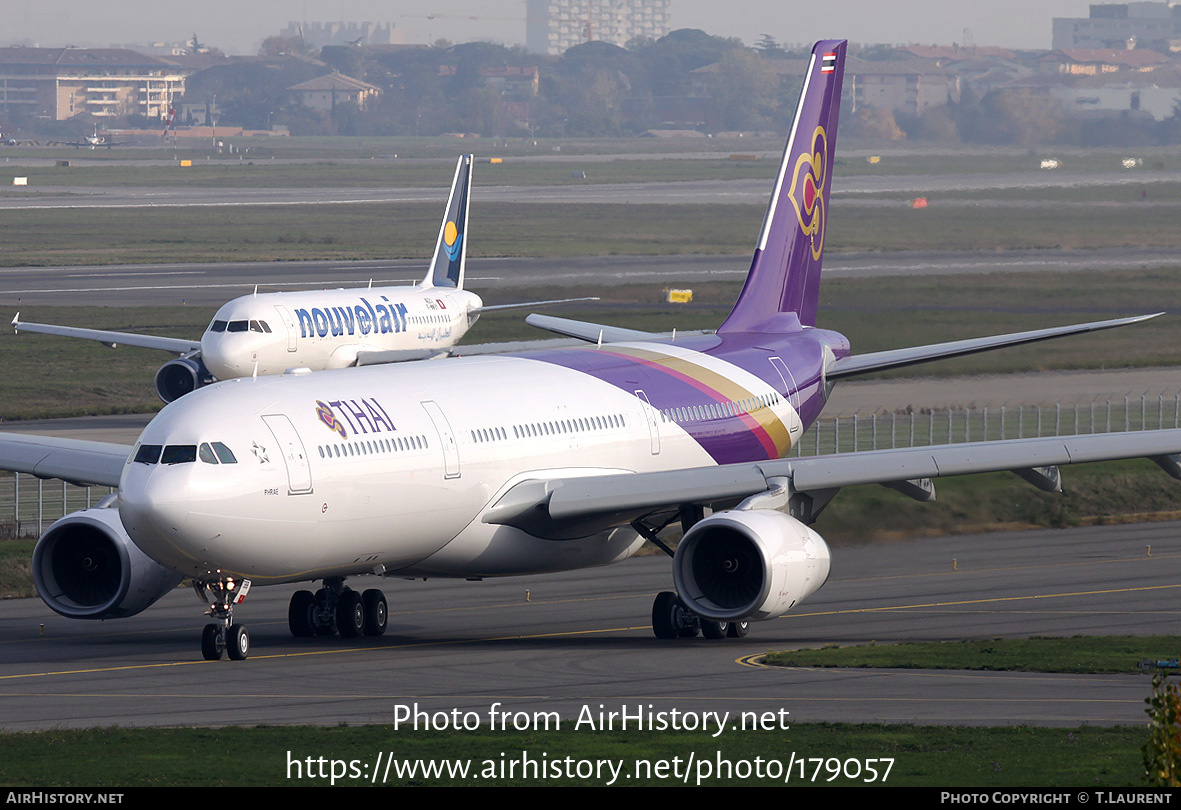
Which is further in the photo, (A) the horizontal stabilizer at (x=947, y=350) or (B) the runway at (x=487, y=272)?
(B) the runway at (x=487, y=272)

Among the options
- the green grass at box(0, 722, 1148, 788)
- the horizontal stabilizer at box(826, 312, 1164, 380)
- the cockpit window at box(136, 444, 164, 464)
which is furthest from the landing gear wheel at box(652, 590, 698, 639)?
the green grass at box(0, 722, 1148, 788)

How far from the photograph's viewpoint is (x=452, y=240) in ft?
245

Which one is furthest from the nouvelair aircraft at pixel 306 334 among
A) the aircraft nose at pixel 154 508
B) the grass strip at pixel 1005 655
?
the aircraft nose at pixel 154 508

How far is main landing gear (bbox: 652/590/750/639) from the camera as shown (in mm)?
32812

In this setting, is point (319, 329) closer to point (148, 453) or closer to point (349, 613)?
point (349, 613)

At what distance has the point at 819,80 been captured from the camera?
4316cm

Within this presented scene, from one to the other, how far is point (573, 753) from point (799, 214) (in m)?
24.3

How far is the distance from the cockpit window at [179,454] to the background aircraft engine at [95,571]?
400cm

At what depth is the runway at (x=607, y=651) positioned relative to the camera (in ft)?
83.0

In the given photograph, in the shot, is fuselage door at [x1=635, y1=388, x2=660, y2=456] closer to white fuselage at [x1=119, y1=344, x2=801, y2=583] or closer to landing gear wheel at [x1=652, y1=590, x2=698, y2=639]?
white fuselage at [x1=119, y1=344, x2=801, y2=583]

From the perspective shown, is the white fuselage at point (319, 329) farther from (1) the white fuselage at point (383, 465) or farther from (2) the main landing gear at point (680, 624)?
(2) the main landing gear at point (680, 624)

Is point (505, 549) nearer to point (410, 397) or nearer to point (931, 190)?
point (410, 397)

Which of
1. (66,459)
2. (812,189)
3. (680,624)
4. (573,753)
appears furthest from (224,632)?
(812,189)
